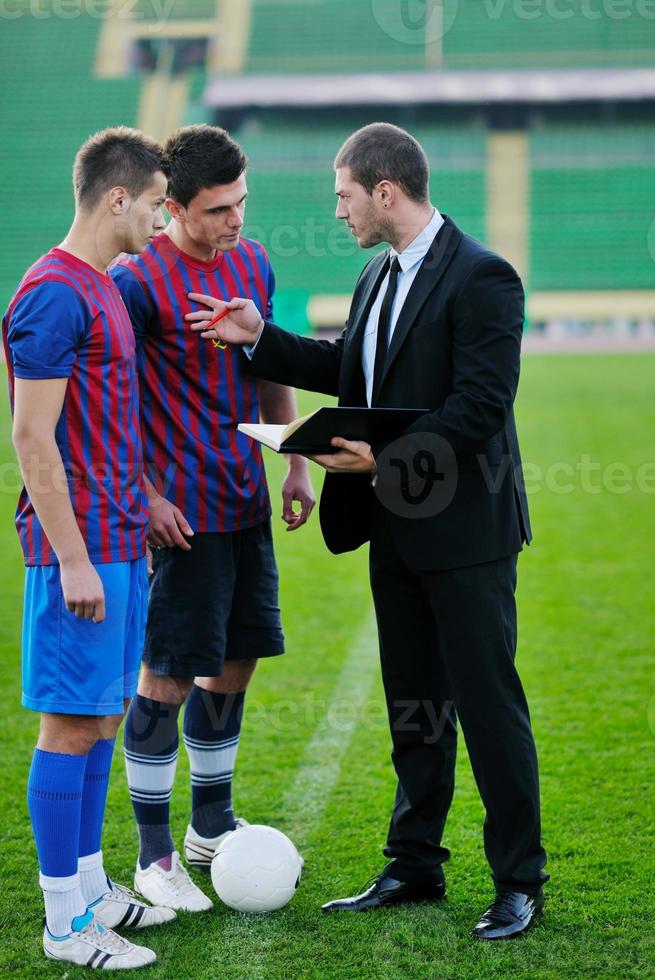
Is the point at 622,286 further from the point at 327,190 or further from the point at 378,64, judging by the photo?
the point at 378,64

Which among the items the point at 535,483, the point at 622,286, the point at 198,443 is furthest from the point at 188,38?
the point at 198,443

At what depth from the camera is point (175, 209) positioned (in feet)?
9.07

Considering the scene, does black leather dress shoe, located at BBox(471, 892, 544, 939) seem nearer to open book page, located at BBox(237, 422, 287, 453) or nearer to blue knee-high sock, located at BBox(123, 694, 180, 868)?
blue knee-high sock, located at BBox(123, 694, 180, 868)

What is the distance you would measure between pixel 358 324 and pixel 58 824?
1369mm

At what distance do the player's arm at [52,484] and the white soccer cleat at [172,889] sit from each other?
831mm

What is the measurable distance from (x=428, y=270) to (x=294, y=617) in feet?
11.1

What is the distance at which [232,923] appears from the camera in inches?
106

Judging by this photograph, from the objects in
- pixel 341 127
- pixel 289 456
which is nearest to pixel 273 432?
pixel 289 456

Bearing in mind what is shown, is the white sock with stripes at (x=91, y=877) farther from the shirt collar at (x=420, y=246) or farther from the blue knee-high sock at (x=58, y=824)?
the shirt collar at (x=420, y=246)

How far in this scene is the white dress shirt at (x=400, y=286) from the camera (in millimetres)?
2658

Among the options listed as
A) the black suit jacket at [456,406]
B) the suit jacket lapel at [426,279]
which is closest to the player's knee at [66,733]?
the black suit jacket at [456,406]

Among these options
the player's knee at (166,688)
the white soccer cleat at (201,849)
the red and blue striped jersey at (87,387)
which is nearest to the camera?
the red and blue striped jersey at (87,387)

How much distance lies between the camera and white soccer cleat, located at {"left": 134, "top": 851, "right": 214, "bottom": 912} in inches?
109

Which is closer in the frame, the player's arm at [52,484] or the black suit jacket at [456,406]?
the player's arm at [52,484]
